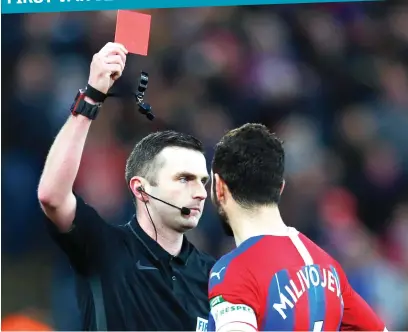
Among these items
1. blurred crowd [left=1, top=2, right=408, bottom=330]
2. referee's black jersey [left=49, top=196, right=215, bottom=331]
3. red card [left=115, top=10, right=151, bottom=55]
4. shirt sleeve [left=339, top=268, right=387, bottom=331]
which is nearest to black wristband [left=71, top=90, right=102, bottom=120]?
referee's black jersey [left=49, top=196, right=215, bottom=331]

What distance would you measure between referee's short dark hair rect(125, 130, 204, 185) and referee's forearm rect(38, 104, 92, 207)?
0.66m

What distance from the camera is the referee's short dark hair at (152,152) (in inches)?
123

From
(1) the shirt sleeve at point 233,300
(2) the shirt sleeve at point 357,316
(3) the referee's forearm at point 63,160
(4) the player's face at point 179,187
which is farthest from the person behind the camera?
(4) the player's face at point 179,187

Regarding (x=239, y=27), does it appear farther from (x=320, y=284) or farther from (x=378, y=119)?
(x=320, y=284)

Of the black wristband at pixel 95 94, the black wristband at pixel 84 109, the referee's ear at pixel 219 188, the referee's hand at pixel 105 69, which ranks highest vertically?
the referee's hand at pixel 105 69

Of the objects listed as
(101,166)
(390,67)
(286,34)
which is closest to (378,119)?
(390,67)

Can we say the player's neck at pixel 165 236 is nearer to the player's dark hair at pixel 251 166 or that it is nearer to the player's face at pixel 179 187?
the player's face at pixel 179 187

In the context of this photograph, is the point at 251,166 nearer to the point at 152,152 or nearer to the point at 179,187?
the point at 179,187

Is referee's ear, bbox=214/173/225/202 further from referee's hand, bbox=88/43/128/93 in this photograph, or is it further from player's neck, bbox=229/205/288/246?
referee's hand, bbox=88/43/128/93

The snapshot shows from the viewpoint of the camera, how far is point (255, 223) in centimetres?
202

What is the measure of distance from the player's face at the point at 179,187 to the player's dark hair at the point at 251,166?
97 cm

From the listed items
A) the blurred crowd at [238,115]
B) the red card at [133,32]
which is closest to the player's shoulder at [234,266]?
the red card at [133,32]

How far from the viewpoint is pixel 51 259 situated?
443 centimetres

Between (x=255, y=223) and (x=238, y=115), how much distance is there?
2457 millimetres
